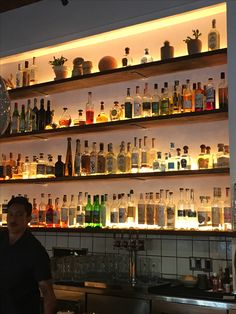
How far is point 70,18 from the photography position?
410 centimetres

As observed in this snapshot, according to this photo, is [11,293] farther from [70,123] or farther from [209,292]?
[70,123]

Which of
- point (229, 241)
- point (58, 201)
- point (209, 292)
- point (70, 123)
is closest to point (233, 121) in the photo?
point (229, 241)

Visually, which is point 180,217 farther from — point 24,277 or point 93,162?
point 24,277

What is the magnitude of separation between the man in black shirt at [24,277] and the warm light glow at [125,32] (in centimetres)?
192

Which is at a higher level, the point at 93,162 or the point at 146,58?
the point at 146,58

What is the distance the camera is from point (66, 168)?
4.17 metres

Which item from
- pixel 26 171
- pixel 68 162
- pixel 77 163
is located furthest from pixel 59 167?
pixel 26 171

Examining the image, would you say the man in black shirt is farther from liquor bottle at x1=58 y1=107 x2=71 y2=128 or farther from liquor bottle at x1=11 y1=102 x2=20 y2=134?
liquor bottle at x1=11 y1=102 x2=20 y2=134

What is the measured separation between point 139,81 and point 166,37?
42 cm

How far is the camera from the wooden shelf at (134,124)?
3338mm

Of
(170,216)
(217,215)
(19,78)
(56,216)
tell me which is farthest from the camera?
(19,78)

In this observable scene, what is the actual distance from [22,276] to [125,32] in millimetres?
2189

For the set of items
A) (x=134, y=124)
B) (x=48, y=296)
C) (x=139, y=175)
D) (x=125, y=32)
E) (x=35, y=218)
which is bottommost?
(x=48, y=296)

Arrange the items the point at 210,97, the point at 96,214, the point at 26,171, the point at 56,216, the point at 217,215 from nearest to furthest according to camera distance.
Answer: the point at 217,215
the point at 210,97
the point at 96,214
the point at 56,216
the point at 26,171
